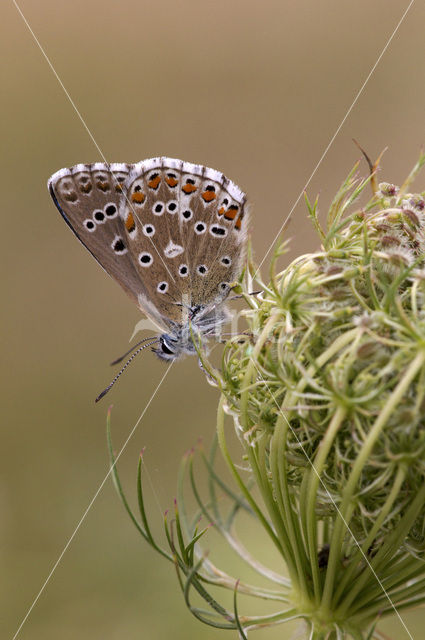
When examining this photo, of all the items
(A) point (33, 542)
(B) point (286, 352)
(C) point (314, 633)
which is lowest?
(A) point (33, 542)

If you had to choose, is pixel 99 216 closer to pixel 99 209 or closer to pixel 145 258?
pixel 99 209

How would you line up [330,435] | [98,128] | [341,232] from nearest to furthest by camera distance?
[330,435] < [341,232] < [98,128]

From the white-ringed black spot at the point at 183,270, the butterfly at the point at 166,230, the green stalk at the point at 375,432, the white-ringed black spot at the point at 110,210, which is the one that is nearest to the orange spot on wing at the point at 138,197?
the butterfly at the point at 166,230

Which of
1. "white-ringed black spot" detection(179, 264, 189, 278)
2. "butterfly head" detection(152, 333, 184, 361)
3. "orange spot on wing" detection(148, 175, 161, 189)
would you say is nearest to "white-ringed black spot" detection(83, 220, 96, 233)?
"orange spot on wing" detection(148, 175, 161, 189)

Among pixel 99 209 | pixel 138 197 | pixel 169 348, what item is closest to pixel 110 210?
pixel 99 209

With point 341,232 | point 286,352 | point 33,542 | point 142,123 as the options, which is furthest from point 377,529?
point 142,123

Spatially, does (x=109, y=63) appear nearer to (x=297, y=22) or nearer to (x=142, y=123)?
(x=142, y=123)

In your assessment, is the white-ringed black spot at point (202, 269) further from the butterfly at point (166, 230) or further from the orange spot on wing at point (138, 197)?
the orange spot on wing at point (138, 197)
